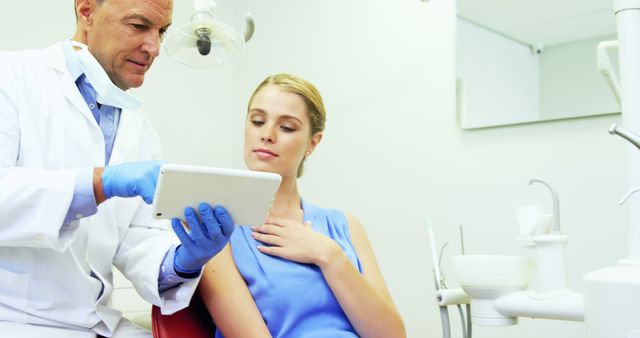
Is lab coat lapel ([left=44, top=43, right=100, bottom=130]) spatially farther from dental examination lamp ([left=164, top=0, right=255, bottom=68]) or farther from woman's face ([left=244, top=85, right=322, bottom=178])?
dental examination lamp ([left=164, top=0, right=255, bottom=68])

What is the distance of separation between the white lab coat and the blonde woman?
0.37ft

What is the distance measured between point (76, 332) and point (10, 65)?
0.59 meters

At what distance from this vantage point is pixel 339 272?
138 cm

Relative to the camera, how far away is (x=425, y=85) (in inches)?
89.3

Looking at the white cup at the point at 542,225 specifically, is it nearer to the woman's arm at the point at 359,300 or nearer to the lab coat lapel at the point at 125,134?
the woman's arm at the point at 359,300

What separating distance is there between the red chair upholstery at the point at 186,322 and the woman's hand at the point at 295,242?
193 mm

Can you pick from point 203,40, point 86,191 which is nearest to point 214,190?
point 86,191

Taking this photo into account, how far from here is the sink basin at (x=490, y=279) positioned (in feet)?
4.96

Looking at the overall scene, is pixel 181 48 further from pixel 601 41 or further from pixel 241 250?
pixel 601 41

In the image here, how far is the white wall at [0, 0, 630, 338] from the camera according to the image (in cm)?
185

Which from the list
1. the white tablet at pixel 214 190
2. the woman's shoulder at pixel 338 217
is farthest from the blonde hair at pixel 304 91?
the white tablet at pixel 214 190

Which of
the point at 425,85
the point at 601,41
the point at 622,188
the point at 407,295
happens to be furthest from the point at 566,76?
the point at 407,295

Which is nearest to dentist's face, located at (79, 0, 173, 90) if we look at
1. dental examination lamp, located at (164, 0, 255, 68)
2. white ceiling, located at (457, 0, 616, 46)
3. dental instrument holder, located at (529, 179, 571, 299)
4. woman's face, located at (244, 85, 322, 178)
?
woman's face, located at (244, 85, 322, 178)

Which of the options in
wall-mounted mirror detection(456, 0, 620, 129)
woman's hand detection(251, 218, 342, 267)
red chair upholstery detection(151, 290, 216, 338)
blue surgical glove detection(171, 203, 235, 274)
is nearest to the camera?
blue surgical glove detection(171, 203, 235, 274)
